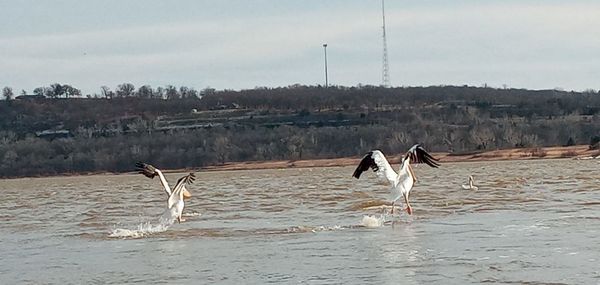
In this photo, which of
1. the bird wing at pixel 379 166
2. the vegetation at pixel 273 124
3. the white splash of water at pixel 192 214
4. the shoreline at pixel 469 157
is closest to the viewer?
the bird wing at pixel 379 166

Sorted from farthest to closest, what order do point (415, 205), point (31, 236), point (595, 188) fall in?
point (595, 188)
point (415, 205)
point (31, 236)

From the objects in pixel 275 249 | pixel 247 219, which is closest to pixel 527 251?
pixel 275 249

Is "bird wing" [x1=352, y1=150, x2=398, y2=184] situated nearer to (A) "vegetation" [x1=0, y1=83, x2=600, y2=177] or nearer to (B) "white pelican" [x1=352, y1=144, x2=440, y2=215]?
(B) "white pelican" [x1=352, y1=144, x2=440, y2=215]

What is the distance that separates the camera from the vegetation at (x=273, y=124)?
98625 mm

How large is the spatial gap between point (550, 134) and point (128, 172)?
125ft

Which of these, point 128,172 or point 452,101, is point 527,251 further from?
point 452,101

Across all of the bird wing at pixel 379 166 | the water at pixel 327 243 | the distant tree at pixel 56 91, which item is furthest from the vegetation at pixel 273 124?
the bird wing at pixel 379 166

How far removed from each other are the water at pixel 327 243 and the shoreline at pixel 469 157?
4875 cm

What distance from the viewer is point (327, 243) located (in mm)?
16922

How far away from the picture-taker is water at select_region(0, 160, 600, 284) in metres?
13.1

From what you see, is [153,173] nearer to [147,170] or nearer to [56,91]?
[147,170]

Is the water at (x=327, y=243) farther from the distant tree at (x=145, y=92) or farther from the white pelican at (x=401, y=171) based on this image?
the distant tree at (x=145, y=92)

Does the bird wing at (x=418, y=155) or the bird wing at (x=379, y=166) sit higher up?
the bird wing at (x=418, y=155)

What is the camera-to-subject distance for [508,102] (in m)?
122
